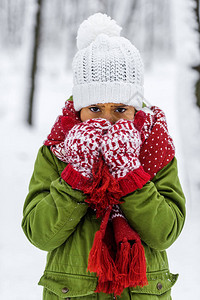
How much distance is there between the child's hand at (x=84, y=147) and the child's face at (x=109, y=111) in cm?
18

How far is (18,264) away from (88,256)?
2220 mm

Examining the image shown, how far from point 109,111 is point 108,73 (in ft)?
0.51

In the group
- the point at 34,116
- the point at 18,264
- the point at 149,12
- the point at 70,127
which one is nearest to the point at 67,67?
the point at 149,12

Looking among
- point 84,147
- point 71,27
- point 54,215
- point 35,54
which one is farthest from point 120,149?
point 71,27

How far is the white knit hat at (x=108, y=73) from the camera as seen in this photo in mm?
1442

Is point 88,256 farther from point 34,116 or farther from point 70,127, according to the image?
point 34,116

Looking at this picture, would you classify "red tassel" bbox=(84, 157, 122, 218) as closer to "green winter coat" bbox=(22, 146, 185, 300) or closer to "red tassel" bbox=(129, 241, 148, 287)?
"green winter coat" bbox=(22, 146, 185, 300)

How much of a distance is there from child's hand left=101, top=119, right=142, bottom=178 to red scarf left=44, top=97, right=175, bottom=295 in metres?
0.03

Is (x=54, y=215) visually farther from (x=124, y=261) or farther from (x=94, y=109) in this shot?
(x=94, y=109)

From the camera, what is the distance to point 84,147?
47.3 inches

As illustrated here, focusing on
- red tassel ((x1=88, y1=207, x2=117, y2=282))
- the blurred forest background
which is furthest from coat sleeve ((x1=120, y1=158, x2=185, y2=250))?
the blurred forest background

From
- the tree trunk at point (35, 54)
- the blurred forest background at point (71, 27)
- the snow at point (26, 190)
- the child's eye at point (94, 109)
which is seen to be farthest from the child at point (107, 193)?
the blurred forest background at point (71, 27)

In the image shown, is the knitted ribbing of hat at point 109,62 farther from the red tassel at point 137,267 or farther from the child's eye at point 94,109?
the red tassel at point 137,267

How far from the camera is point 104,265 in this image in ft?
3.98
